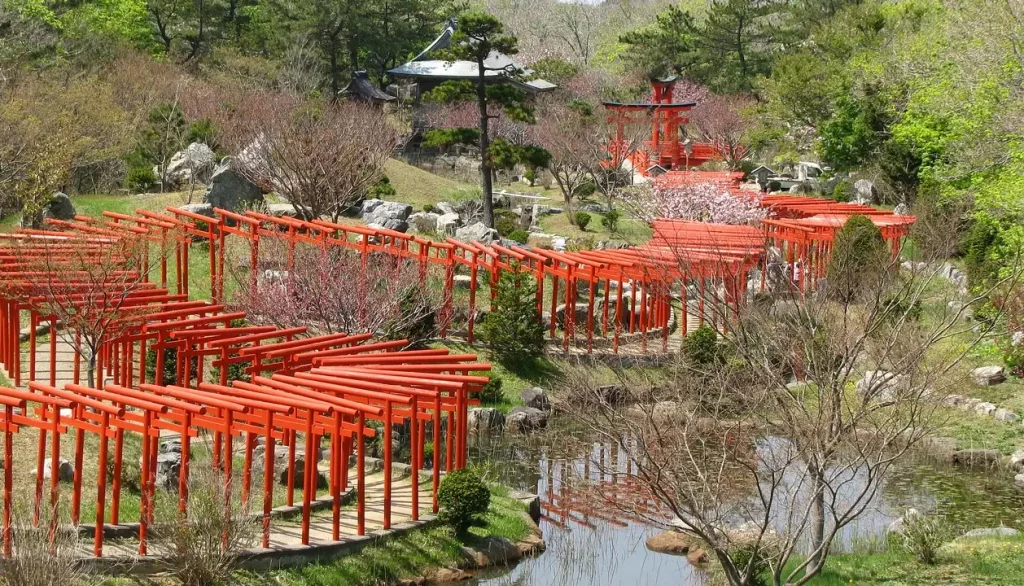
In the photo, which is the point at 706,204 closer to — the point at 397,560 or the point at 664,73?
the point at 397,560

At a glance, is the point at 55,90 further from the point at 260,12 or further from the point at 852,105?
the point at 852,105

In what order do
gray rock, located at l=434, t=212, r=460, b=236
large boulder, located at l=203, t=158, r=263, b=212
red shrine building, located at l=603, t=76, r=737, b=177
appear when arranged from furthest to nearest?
red shrine building, located at l=603, t=76, r=737, b=177 < gray rock, located at l=434, t=212, r=460, b=236 < large boulder, located at l=203, t=158, r=263, b=212

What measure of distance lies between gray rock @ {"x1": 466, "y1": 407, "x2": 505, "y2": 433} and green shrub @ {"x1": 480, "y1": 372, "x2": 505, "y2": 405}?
1.01m

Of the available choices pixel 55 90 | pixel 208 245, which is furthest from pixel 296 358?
pixel 55 90

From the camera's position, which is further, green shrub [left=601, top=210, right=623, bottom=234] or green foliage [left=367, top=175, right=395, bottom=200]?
green shrub [left=601, top=210, right=623, bottom=234]

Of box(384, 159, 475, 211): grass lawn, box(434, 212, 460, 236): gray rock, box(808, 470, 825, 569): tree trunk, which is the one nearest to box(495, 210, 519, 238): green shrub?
box(434, 212, 460, 236): gray rock

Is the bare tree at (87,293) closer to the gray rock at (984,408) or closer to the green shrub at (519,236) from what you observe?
the gray rock at (984,408)

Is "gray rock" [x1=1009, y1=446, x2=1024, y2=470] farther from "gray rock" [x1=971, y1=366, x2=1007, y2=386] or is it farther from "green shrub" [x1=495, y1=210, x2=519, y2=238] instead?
"green shrub" [x1=495, y1=210, x2=519, y2=238]

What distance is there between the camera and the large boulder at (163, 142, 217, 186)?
3803 cm

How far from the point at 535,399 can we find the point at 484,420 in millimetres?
1568

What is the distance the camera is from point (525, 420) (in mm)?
24234

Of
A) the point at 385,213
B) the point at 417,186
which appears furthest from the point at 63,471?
the point at 417,186

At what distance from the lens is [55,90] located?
3875cm

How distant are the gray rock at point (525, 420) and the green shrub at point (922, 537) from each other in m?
8.65
